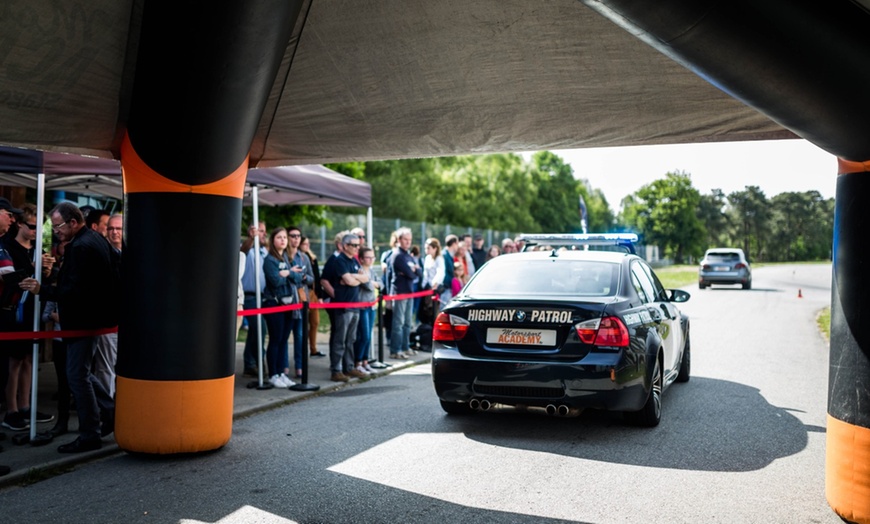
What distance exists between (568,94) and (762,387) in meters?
5.46

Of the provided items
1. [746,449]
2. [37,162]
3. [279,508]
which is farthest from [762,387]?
[37,162]

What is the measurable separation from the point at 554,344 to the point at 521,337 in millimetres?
301

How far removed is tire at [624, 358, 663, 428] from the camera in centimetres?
722

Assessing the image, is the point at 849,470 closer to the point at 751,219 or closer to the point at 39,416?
the point at 39,416

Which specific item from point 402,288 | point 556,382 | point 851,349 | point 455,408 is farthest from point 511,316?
point 402,288

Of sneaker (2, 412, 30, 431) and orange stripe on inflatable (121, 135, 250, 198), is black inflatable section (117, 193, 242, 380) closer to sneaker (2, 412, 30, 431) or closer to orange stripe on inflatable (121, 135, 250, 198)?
orange stripe on inflatable (121, 135, 250, 198)

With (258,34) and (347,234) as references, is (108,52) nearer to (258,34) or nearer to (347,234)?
(258,34)

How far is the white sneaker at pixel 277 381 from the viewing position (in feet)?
31.7

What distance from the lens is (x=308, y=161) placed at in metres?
7.73

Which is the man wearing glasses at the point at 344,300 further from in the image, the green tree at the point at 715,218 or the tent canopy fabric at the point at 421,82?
the green tree at the point at 715,218

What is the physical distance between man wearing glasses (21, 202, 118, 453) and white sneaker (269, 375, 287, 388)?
321 centimetres

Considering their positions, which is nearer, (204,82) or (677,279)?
(204,82)

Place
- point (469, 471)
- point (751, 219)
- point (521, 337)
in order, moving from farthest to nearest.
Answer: point (751, 219)
point (521, 337)
point (469, 471)

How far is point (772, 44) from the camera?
158 inches
